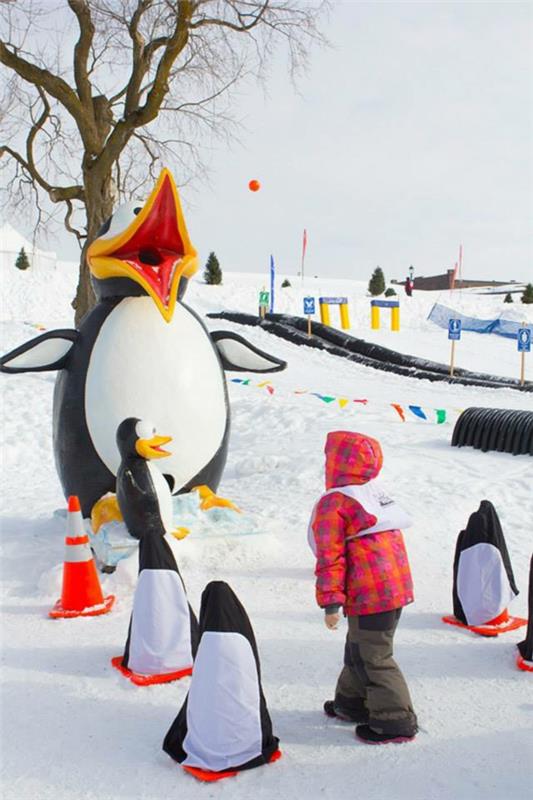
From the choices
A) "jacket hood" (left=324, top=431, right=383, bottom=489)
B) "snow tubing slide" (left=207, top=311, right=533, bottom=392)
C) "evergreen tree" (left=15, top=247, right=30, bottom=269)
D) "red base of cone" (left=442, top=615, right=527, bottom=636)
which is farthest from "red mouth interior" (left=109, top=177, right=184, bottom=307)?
"evergreen tree" (left=15, top=247, right=30, bottom=269)

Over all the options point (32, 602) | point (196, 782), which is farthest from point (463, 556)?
point (32, 602)

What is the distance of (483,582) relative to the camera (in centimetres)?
403

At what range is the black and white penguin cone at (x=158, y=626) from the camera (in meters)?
3.41

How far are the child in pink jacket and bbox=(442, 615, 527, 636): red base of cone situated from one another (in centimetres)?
119

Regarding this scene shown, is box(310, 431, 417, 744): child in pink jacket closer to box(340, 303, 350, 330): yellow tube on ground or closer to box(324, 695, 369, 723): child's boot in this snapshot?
box(324, 695, 369, 723): child's boot

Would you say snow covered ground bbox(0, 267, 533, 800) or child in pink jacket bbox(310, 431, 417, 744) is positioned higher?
child in pink jacket bbox(310, 431, 417, 744)

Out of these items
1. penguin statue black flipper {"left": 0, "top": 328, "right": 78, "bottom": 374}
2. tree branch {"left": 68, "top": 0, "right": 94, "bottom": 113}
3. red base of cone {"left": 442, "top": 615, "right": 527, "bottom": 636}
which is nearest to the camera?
red base of cone {"left": 442, "top": 615, "right": 527, "bottom": 636}

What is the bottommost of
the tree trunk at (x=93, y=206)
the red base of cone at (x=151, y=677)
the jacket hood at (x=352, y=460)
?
the red base of cone at (x=151, y=677)

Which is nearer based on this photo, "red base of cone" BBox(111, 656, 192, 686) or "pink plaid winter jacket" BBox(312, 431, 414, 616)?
"pink plaid winter jacket" BBox(312, 431, 414, 616)

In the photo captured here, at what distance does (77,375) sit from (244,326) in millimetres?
15626

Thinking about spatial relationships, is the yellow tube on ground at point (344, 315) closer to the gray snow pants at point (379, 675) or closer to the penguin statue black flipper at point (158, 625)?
the penguin statue black flipper at point (158, 625)

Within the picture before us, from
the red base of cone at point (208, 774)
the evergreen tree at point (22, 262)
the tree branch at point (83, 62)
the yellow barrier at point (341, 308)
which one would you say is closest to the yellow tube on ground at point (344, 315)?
the yellow barrier at point (341, 308)

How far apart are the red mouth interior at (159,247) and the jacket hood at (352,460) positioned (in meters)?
2.39

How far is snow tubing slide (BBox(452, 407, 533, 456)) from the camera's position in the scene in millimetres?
8219
